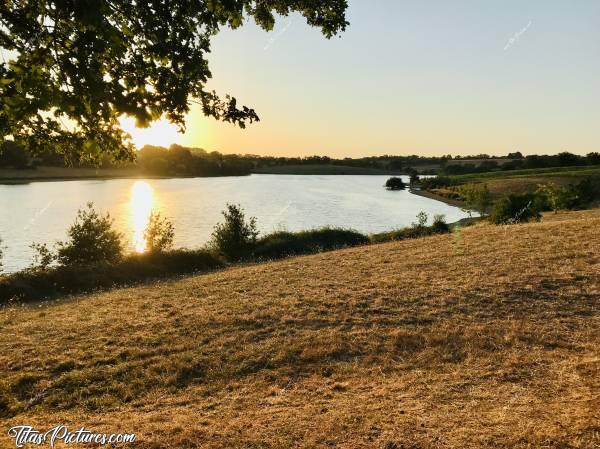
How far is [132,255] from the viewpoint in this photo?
29.2 meters

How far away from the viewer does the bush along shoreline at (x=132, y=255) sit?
2344cm

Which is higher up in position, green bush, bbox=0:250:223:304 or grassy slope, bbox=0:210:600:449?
grassy slope, bbox=0:210:600:449

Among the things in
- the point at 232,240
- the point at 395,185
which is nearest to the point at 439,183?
the point at 395,185

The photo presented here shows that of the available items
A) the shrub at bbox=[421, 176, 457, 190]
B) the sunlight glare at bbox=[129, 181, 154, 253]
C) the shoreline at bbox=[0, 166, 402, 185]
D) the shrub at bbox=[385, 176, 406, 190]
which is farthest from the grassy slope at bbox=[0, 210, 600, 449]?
the shrub at bbox=[385, 176, 406, 190]

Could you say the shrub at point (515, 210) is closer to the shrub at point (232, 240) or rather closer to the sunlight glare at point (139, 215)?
the shrub at point (232, 240)

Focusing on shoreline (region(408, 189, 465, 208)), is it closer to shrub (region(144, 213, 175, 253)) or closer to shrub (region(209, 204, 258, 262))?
shrub (region(209, 204, 258, 262))

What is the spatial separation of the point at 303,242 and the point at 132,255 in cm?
1393

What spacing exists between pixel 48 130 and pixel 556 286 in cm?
1493

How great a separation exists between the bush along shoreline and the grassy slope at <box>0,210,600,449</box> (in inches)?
216

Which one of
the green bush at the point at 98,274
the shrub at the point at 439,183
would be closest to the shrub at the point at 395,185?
the shrub at the point at 439,183

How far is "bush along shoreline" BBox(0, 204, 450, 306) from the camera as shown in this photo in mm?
23438

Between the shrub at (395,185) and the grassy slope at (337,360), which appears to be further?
the shrub at (395,185)

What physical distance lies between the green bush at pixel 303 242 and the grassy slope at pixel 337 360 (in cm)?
1675

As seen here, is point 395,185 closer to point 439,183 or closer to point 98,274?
point 439,183
